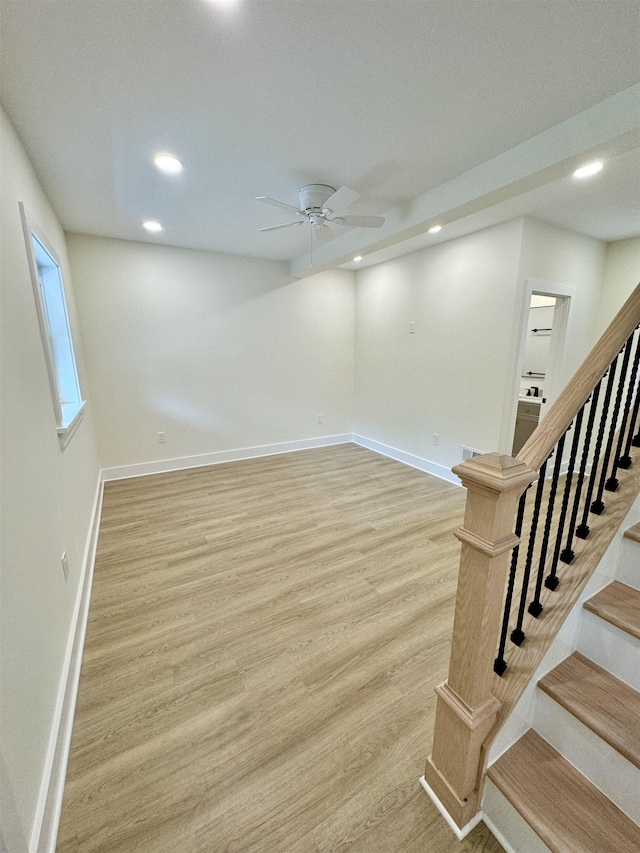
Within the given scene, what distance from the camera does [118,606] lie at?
6.88ft

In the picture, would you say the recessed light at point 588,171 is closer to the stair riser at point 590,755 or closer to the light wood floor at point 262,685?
the light wood floor at point 262,685

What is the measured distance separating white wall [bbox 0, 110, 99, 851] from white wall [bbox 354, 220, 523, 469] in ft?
11.9

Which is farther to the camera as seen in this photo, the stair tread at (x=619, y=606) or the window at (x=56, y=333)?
the window at (x=56, y=333)

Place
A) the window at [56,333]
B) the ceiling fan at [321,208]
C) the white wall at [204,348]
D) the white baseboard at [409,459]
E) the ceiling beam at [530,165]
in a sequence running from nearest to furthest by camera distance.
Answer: the ceiling beam at [530,165] < the window at [56,333] < the ceiling fan at [321,208] < the white wall at [204,348] < the white baseboard at [409,459]

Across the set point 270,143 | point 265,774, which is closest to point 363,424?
point 270,143

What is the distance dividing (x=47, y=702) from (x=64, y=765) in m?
0.25

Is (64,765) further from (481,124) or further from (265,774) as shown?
(481,124)

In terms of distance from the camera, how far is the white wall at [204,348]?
12.5 ft

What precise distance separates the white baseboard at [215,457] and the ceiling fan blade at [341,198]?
3.29m

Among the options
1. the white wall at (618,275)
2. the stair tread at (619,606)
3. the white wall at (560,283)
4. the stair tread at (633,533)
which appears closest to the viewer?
the stair tread at (619,606)

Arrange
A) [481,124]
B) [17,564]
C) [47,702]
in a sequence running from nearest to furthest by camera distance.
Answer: [17,564] → [47,702] → [481,124]

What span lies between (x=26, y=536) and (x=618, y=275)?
553cm

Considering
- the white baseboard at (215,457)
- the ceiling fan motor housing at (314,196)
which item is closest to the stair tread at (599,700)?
the ceiling fan motor housing at (314,196)

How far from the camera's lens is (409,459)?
461 cm
